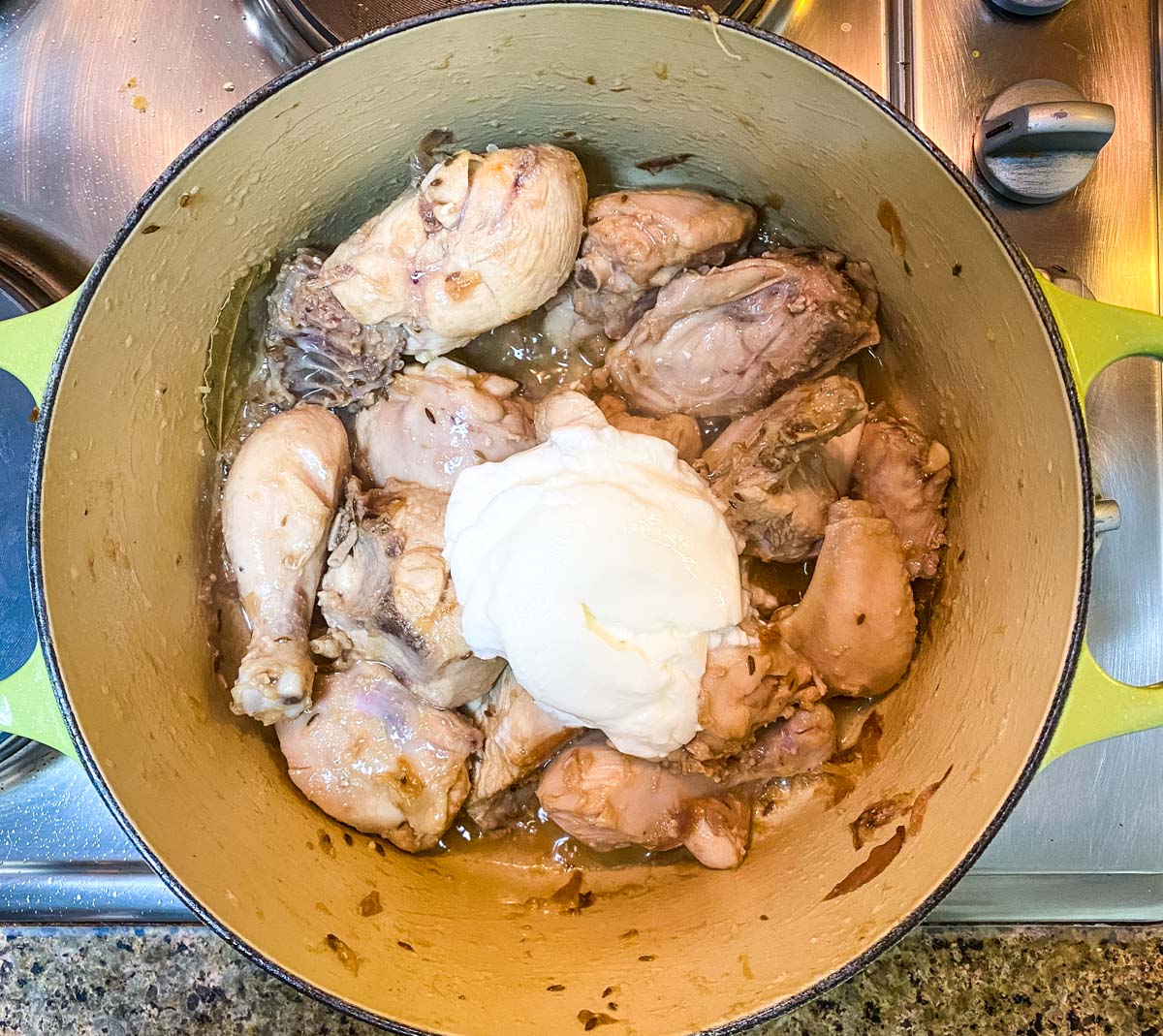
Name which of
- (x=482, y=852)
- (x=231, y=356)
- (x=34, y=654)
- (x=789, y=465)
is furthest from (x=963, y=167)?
(x=34, y=654)

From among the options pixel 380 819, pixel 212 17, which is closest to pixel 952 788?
pixel 380 819

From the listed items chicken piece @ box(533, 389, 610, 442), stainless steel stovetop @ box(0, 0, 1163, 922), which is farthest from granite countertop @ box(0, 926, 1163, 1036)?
chicken piece @ box(533, 389, 610, 442)

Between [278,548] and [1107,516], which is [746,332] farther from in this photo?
[278,548]

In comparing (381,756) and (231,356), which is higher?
(231,356)

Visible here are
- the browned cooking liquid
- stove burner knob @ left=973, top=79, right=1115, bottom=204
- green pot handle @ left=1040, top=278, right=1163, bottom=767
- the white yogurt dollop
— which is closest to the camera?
green pot handle @ left=1040, top=278, right=1163, bottom=767

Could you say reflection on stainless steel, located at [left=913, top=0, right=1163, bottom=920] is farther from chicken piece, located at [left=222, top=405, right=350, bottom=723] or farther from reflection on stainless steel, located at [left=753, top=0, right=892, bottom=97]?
chicken piece, located at [left=222, top=405, right=350, bottom=723]

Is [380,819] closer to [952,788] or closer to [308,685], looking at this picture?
[308,685]

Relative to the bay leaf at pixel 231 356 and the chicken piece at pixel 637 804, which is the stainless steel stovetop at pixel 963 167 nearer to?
the bay leaf at pixel 231 356
